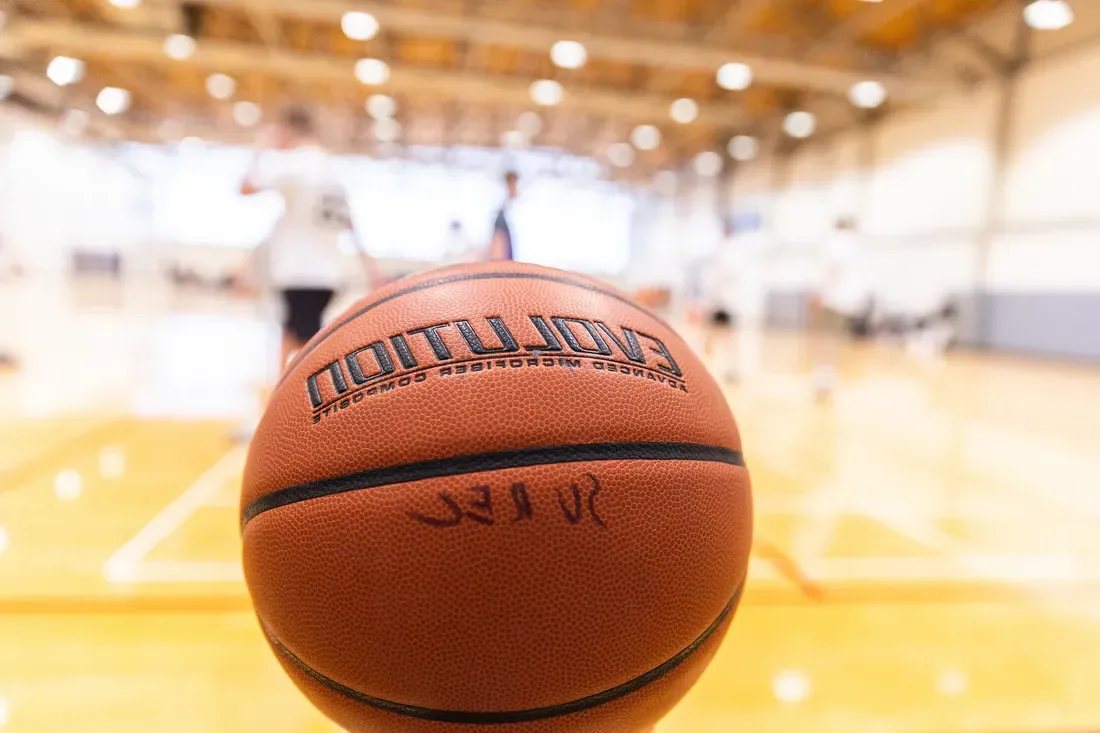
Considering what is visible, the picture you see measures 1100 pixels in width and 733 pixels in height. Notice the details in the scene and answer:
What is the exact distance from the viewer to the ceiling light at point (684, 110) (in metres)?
14.4

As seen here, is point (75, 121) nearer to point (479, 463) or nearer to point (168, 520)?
point (168, 520)

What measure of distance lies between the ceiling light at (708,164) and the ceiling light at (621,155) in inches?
69.8

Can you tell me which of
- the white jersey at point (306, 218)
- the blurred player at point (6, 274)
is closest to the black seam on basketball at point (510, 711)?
the white jersey at point (306, 218)


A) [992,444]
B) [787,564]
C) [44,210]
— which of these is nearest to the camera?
[787,564]

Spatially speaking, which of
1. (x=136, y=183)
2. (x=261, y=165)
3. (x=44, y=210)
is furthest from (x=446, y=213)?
(x=261, y=165)

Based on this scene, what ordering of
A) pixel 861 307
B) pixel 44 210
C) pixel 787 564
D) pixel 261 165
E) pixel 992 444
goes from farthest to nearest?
pixel 861 307
pixel 44 210
pixel 992 444
pixel 261 165
pixel 787 564

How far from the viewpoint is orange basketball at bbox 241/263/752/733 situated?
0.82 metres

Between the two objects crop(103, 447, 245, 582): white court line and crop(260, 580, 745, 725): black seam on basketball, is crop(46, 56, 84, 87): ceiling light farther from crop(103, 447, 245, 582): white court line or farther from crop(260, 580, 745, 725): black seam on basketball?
crop(260, 580, 745, 725): black seam on basketball

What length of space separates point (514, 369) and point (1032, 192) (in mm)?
11719

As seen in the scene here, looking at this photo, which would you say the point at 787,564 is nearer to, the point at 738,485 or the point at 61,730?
the point at 738,485

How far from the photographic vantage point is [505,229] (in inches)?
187

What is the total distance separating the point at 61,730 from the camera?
47.3 inches

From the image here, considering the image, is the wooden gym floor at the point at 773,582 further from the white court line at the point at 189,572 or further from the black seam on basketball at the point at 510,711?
the black seam on basketball at the point at 510,711

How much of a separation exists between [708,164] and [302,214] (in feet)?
59.2
